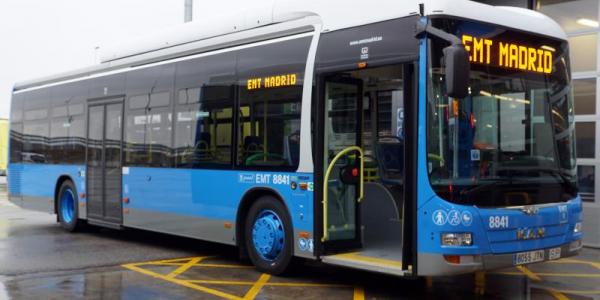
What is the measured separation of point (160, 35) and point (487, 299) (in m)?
6.49

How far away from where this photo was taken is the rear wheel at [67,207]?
509 inches

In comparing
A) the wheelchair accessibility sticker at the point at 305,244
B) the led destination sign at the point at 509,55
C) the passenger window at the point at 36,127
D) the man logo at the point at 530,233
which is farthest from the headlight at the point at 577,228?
the passenger window at the point at 36,127

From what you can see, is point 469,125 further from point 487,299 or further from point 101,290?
point 101,290

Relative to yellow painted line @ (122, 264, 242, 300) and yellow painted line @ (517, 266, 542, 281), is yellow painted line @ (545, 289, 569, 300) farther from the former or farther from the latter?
yellow painted line @ (122, 264, 242, 300)

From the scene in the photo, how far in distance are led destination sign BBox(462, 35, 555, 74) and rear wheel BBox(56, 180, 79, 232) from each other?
8.67 m

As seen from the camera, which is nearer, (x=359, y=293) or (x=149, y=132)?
(x=359, y=293)

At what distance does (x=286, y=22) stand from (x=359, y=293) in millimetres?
3439

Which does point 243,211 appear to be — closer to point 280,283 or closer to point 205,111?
point 280,283

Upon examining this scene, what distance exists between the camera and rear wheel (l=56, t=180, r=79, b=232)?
12.9m

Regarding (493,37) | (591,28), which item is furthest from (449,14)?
(591,28)

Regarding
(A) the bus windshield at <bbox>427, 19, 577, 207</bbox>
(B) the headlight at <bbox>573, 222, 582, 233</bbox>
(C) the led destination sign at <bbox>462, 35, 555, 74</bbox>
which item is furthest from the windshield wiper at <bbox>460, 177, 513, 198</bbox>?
(B) the headlight at <bbox>573, 222, 582, 233</bbox>

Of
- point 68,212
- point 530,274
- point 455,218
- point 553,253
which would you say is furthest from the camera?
point 68,212

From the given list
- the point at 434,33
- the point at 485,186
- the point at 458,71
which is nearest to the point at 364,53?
the point at 434,33

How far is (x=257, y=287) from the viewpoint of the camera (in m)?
7.95
